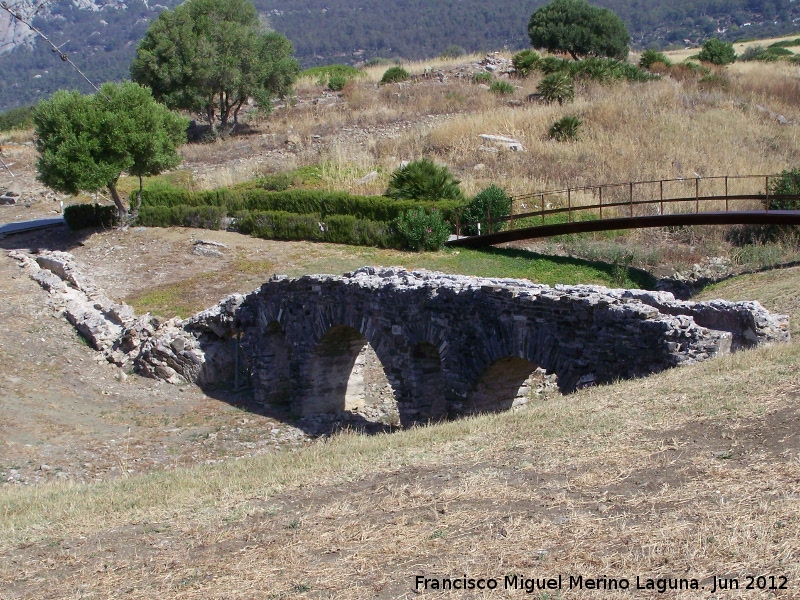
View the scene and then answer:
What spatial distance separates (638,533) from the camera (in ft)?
20.8

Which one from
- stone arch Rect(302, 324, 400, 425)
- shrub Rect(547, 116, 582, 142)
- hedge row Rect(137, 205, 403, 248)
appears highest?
shrub Rect(547, 116, 582, 142)

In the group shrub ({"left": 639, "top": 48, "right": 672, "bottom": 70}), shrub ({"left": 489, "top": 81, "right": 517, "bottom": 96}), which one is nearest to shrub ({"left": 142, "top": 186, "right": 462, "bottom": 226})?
shrub ({"left": 489, "top": 81, "right": 517, "bottom": 96})

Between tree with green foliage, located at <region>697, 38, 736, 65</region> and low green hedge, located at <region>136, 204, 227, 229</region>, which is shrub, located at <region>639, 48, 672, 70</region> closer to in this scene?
tree with green foliage, located at <region>697, 38, 736, 65</region>

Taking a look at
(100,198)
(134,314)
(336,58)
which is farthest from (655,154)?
(336,58)

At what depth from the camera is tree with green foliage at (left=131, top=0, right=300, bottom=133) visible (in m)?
43.4

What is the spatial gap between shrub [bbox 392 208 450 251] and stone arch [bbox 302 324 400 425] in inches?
330

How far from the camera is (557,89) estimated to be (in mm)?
40750

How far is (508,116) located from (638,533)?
108 ft

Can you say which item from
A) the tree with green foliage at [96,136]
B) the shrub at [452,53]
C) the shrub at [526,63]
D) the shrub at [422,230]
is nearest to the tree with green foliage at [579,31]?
the shrub at [526,63]

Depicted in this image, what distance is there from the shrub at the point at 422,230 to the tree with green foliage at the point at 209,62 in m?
19.7

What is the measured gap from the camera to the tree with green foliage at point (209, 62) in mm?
43375

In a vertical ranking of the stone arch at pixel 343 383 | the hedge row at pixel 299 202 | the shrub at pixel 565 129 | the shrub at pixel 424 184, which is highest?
the shrub at pixel 565 129

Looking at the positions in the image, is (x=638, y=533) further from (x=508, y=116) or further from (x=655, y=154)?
(x=508, y=116)

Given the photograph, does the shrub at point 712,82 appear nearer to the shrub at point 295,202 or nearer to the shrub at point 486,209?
the shrub at point 486,209
